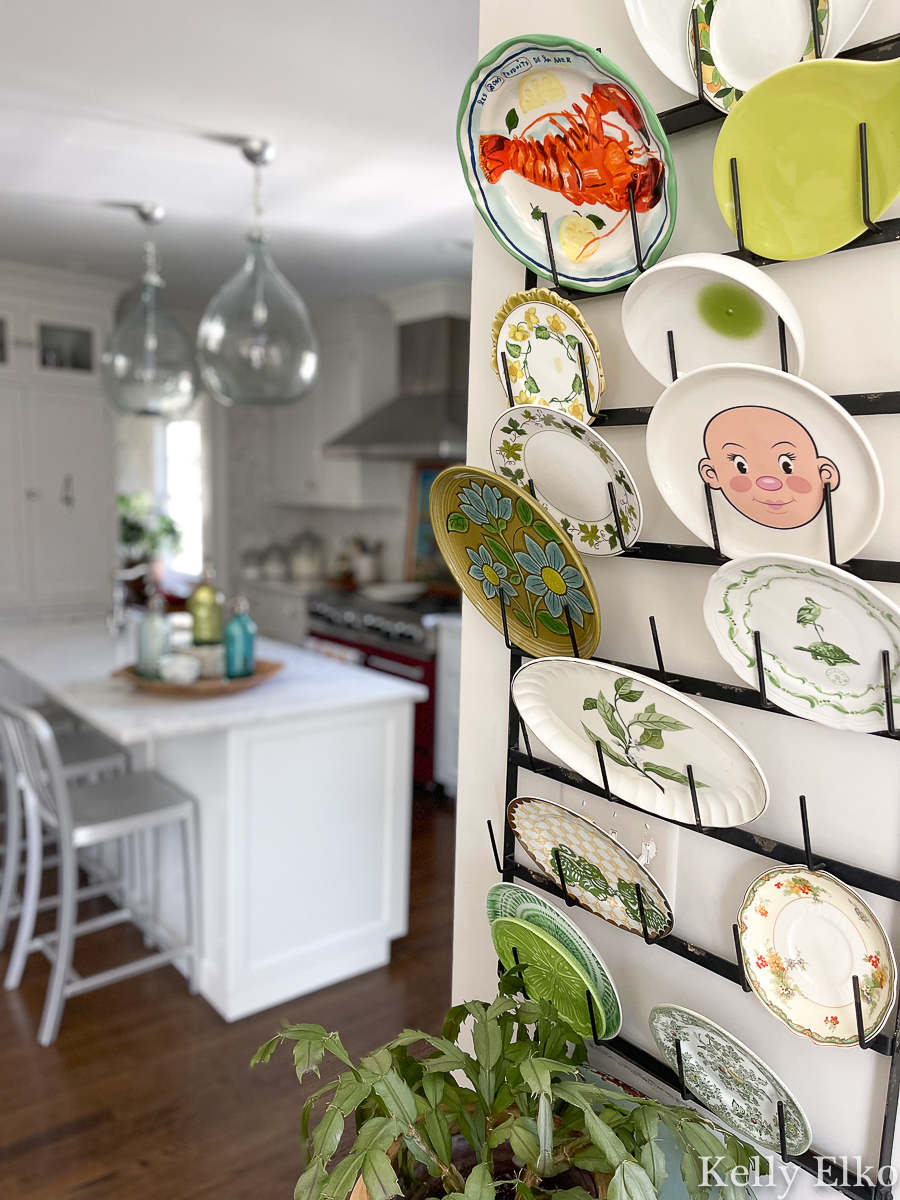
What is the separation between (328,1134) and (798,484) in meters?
0.63

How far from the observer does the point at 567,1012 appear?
0.91m

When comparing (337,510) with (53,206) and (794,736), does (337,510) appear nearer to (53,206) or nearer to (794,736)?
(53,206)

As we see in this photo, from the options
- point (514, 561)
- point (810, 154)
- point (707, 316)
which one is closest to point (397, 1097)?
point (514, 561)

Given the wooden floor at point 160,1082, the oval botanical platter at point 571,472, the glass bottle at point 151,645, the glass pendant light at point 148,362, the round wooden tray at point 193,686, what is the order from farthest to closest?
the glass pendant light at point 148,362 < the glass bottle at point 151,645 < the round wooden tray at point 193,686 < the wooden floor at point 160,1082 < the oval botanical platter at point 571,472

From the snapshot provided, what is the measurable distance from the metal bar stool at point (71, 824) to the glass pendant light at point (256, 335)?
1106mm

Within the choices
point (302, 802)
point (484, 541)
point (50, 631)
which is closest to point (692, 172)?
point (484, 541)

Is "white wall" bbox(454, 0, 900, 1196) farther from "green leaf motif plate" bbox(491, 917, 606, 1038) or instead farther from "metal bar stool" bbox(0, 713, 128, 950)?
"metal bar stool" bbox(0, 713, 128, 950)

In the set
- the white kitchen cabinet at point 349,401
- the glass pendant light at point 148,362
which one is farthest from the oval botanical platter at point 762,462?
the white kitchen cabinet at point 349,401

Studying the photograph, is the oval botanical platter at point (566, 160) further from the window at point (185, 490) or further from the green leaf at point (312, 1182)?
the window at point (185, 490)

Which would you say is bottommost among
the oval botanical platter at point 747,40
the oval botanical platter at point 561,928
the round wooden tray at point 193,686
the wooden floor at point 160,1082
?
the wooden floor at point 160,1082

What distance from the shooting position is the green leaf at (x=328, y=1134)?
2.32 ft

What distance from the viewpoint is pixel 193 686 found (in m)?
2.47

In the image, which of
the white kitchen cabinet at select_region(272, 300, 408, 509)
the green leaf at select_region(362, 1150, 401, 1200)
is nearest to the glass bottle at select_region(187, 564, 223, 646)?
the green leaf at select_region(362, 1150, 401, 1200)

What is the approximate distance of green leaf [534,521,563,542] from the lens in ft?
2.68
